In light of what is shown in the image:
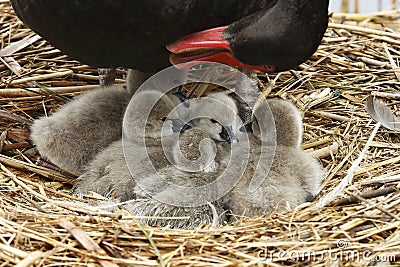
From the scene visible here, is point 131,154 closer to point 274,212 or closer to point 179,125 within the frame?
point 179,125

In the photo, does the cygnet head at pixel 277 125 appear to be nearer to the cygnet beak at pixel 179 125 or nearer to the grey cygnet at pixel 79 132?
the cygnet beak at pixel 179 125

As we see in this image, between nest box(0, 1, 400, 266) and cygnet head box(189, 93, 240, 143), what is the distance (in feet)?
1.03

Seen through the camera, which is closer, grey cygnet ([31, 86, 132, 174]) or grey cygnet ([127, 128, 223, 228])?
grey cygnet ([127, 128, 223, 228])

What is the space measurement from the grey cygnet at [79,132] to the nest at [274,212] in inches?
3.0

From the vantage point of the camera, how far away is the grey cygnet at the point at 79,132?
7.61ft

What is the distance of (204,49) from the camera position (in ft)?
6.77

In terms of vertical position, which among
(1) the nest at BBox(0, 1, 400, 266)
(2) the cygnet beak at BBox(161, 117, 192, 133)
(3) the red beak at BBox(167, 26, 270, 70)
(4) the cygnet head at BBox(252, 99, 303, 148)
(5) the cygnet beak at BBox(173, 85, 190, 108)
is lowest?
(1) the nest at BBox(0, 1, 400, 266)

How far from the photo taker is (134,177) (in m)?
2.09

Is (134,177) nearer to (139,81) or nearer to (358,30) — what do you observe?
(139,81)

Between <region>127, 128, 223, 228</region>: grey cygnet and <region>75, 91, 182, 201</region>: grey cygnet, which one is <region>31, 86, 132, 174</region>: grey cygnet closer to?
<region>75, 91, 182, 201</region>: grey cygnet

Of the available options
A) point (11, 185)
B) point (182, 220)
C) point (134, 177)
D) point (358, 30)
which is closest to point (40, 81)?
point (11, 185)

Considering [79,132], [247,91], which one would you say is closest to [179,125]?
[79,132]

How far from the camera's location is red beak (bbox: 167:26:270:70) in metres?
2.02

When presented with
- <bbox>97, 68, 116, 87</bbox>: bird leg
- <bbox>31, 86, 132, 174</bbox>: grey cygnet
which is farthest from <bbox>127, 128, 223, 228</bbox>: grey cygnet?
<bbox>97, 68, 116, 87</bbox>: bird leg
